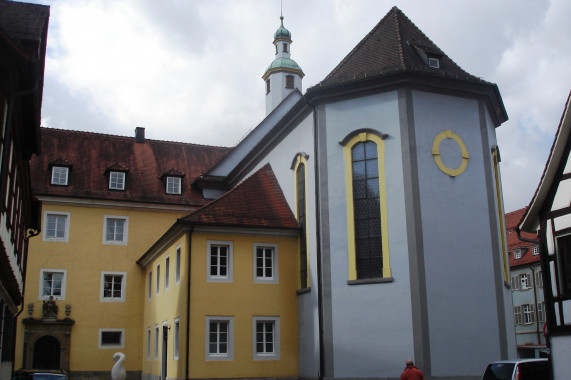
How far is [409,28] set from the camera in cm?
2423

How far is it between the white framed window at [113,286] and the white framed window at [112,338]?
145cm

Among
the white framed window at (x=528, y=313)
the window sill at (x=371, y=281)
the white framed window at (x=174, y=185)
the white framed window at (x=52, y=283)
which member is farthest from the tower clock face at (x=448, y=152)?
the white framed window at (x=528, y=313)

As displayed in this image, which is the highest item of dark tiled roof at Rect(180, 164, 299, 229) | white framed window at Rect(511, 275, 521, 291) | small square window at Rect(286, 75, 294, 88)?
small square window at Rect(286, 75, 294, 88)

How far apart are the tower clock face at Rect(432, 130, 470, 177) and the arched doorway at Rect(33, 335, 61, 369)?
63.2 ft

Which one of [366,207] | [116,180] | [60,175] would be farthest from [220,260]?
[60,175]

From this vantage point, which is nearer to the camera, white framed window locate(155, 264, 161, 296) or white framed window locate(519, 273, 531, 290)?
white framed window locate(155, 264, 161, 296)

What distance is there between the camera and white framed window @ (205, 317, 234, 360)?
21734mm

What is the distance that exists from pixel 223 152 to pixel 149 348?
13589 mm

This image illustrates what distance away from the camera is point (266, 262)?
23.5 metres

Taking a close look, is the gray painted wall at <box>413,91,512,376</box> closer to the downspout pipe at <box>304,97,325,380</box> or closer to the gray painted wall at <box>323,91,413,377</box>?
the gray painted wall at <box>323,91,413,377</box>

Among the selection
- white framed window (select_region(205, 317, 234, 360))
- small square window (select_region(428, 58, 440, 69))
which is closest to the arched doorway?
white framed window (select_region(205, 317, 234, 360))

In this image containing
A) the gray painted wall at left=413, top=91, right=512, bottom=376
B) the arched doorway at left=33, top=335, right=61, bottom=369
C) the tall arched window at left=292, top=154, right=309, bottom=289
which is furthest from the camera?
the arched doorway at left=33, top=335, right=61, bottom=369

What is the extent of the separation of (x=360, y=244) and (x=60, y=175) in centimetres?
1750

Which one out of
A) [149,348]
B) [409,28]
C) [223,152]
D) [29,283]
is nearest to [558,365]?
[409,28]
